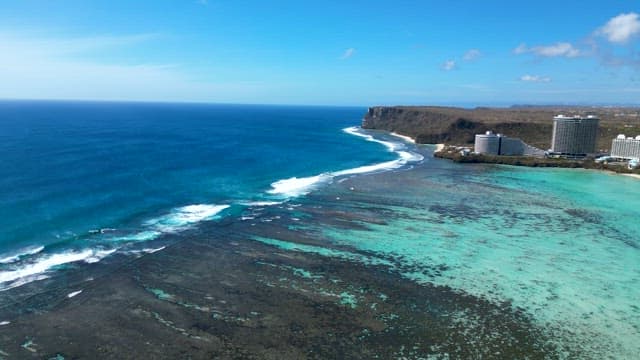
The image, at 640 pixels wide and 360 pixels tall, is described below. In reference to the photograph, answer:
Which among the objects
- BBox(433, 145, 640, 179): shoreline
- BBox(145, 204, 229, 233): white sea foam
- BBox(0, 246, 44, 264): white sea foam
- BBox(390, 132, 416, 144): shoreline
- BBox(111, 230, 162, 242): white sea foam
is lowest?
BBox(111, 230, 162, 242): white sea foam

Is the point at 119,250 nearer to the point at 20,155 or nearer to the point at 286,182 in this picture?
the point at 286,182

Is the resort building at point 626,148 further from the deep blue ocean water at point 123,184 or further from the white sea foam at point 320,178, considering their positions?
the deep blue ocean water at point 123,184

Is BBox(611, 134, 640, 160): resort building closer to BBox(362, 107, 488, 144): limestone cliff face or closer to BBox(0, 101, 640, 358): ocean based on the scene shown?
BBox(0, 101, 640, 358): ocean

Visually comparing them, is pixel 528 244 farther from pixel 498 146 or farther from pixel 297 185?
pixel 498 146

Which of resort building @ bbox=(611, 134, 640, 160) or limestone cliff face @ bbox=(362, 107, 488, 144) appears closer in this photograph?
resort building @ bbox=(611, 134, 640, 160)

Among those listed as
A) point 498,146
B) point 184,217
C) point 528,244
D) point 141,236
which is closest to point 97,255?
point 141,236

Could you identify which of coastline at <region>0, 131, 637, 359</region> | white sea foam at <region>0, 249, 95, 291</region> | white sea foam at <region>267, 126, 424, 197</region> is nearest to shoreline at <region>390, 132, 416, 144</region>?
white sea foam at <region>267, 126, 424, 197</region>
